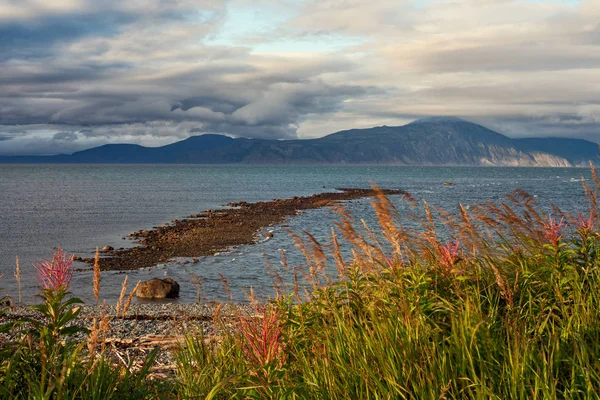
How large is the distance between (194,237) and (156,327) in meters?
23.3

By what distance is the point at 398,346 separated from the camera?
17.1 feet

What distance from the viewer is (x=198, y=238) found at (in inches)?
1455

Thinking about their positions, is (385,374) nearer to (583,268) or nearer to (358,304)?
(358,304)

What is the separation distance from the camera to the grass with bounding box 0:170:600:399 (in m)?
4.66

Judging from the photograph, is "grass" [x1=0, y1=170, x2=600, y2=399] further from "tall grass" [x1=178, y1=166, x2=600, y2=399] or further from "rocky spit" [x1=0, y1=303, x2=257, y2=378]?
"rocky spit" [x1=0, y1=303, x2=257, y2=378]

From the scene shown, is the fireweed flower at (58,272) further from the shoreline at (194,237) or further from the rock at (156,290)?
the rock at (156,290)

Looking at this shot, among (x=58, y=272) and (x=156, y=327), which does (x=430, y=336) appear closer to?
(x=58, y=272)

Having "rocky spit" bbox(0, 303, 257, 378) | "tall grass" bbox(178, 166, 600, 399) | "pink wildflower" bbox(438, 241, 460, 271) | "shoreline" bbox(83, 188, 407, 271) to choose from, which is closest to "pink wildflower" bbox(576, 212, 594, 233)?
"tall grass" bbox(178, 166, 600, 399)

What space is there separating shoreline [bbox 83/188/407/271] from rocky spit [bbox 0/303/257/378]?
21.5 feet

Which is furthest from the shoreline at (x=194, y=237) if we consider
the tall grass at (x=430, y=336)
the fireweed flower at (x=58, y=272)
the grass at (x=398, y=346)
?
the fireweed flower at (x=58, y=272)

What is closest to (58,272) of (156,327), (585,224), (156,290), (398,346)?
(398,346)

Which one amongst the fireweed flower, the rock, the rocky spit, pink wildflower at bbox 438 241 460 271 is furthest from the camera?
Answer: the rock

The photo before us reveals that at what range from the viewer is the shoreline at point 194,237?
29.4m

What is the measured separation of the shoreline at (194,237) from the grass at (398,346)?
11475 millimetres
